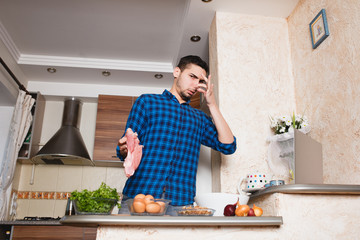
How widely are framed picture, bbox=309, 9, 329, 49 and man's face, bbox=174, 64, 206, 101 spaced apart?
79cm

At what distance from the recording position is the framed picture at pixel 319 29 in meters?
2.17

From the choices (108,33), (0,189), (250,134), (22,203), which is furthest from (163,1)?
(22,203)

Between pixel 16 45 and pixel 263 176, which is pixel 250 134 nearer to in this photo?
pixel 263 176

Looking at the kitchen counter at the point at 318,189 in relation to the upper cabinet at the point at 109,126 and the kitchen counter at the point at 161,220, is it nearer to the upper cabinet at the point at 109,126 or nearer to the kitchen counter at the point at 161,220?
the kitchen counter at the point at 161,220

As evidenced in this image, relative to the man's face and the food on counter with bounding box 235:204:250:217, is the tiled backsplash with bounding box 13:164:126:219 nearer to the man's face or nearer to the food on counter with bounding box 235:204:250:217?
the man's face

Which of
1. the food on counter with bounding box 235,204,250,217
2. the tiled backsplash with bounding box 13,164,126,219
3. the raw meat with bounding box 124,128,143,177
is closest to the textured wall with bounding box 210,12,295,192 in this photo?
the food on counter with bounding box 235,204,250,217

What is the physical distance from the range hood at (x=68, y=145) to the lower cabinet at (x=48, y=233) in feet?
2.67

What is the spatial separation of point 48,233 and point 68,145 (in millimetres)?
971

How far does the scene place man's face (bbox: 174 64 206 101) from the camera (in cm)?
200

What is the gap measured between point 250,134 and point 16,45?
8.62 ft

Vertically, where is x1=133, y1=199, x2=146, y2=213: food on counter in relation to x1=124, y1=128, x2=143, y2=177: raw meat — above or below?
below

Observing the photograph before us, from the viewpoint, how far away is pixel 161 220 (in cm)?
120

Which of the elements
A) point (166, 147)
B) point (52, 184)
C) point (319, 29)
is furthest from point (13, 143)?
point (319, 29)

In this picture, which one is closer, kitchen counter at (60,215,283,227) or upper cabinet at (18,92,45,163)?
kitchen counter at (60,215,283,227)
